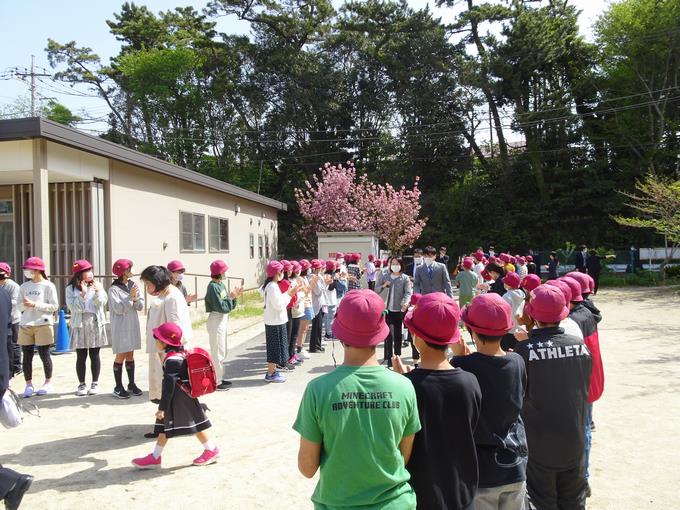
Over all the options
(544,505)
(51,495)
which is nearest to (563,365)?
(544,505)

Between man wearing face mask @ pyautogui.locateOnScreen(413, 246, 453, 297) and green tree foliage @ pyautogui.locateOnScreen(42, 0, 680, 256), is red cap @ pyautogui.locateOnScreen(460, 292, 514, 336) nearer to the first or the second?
man wearing face mask @ pyautogui.locateOnScreen(413, 246, 453, 297)

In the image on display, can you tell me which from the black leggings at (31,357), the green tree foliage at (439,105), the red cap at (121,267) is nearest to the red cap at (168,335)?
the red cap at (121,267)

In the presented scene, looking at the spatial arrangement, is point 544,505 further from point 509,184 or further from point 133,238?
point 509,184

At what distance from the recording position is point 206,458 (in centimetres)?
503

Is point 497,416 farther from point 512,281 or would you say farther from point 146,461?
point 512,281

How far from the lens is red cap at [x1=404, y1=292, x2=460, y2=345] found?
8.53 ft

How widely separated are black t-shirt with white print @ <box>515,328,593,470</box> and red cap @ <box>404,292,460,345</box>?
980mm

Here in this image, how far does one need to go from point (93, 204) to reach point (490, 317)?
1169 cm

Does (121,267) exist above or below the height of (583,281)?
above

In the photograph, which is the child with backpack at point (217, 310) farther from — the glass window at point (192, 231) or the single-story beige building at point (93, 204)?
the glass window at point (192, 231)

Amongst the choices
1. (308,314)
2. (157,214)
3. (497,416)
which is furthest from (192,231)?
(497,416)

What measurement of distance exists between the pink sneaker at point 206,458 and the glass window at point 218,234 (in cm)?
1459

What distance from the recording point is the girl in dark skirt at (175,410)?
15.6ft

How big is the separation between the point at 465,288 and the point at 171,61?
115 feet
